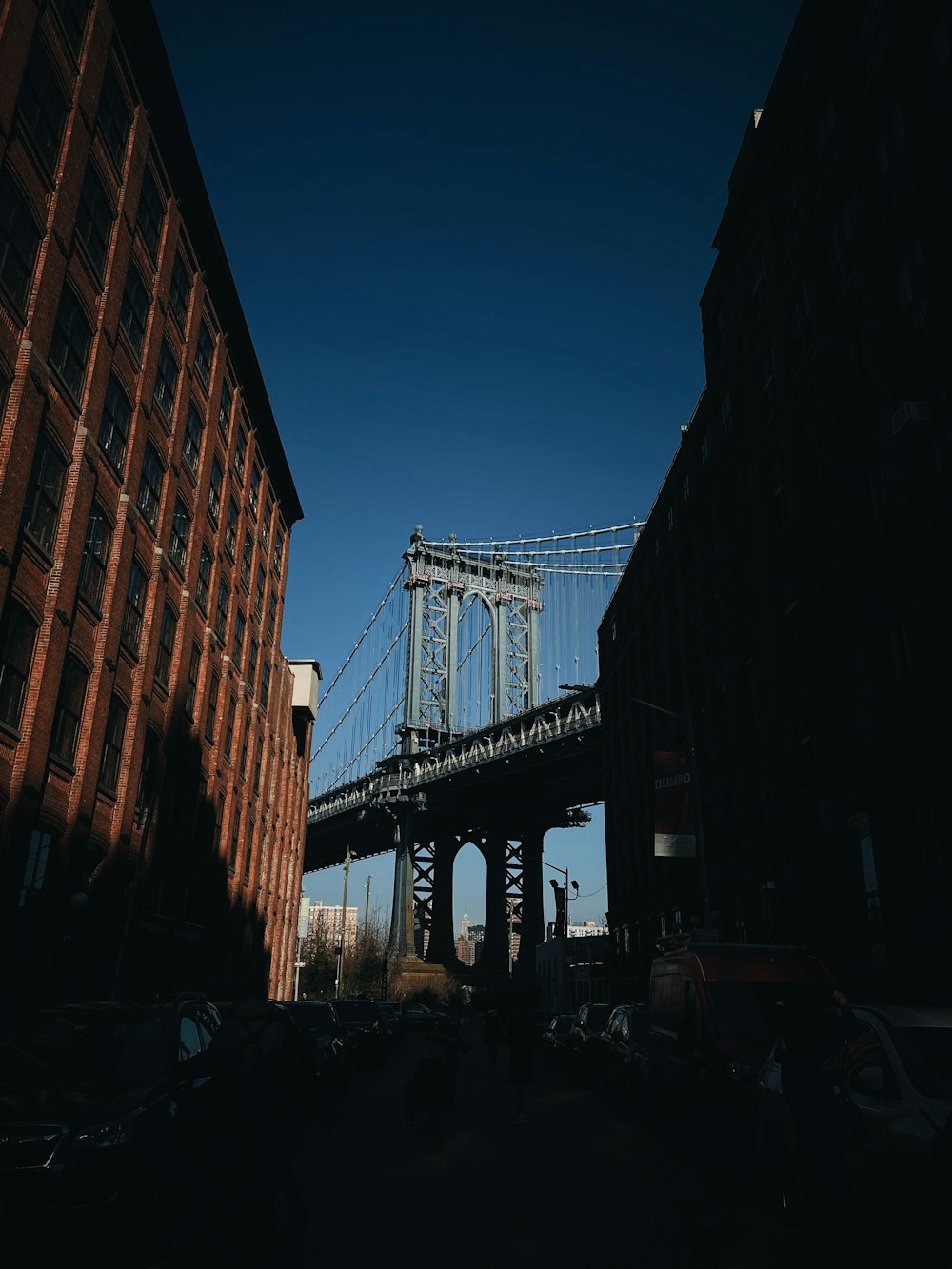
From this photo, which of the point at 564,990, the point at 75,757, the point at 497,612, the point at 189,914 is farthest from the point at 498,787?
the point at 75,757

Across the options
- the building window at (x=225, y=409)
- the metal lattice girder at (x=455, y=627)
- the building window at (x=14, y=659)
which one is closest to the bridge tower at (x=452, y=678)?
the metal lattice girder at (x=455, y=627)

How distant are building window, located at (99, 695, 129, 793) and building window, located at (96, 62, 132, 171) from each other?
14471 millimetres

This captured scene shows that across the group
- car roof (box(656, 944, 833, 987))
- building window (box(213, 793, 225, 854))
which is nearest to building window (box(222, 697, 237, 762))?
building window (box(213, 793, 225, 854))

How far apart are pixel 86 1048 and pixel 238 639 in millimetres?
33493

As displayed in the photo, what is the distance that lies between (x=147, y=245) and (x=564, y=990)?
43.8m

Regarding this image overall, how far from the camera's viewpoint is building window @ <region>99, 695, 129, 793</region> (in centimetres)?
2547

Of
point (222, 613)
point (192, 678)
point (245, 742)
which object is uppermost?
point (222, 613)

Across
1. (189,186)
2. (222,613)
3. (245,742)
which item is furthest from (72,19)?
(245,742)

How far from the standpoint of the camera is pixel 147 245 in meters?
29.0

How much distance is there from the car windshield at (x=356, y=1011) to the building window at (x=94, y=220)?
2021cm

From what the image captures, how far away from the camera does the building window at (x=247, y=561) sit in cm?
4162

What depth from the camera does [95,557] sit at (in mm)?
24609

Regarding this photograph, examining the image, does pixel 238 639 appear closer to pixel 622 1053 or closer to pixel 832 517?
pixel 832 517

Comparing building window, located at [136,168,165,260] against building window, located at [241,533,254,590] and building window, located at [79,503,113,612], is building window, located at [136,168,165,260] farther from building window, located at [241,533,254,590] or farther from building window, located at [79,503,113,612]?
building window, located at [241,533,254,590]
